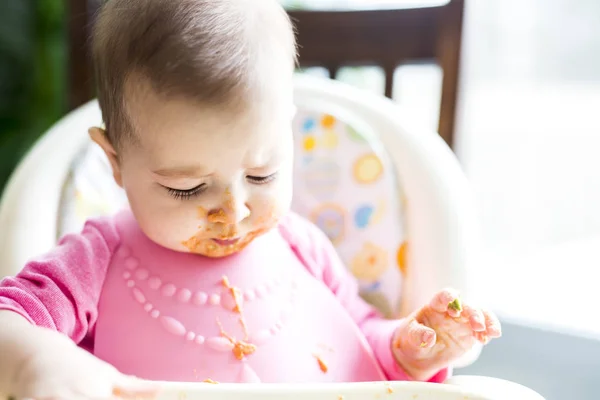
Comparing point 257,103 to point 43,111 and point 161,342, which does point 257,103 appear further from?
→ point 43,111

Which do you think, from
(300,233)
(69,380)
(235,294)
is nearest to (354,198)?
(300,233)

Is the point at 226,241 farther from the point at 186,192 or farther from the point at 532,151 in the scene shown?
the point at 532,151

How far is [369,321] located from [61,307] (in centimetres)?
35

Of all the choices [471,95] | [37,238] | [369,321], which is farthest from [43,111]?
[369,321]

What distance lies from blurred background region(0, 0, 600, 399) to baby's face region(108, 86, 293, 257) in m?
0.52

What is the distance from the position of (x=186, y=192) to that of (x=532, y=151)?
0.79 meters

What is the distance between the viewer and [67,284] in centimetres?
66

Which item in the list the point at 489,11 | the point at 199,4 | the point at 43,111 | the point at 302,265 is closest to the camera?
the point at 199,4

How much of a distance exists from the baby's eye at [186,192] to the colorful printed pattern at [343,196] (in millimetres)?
280

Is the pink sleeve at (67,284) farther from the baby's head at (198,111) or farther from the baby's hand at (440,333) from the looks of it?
the baby's hand at (440,333)

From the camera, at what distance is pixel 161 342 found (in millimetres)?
678

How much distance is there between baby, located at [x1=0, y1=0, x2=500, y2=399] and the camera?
0.58 m

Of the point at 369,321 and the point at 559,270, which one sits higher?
the point at 369,321

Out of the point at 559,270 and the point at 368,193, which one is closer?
the point at 368,193
